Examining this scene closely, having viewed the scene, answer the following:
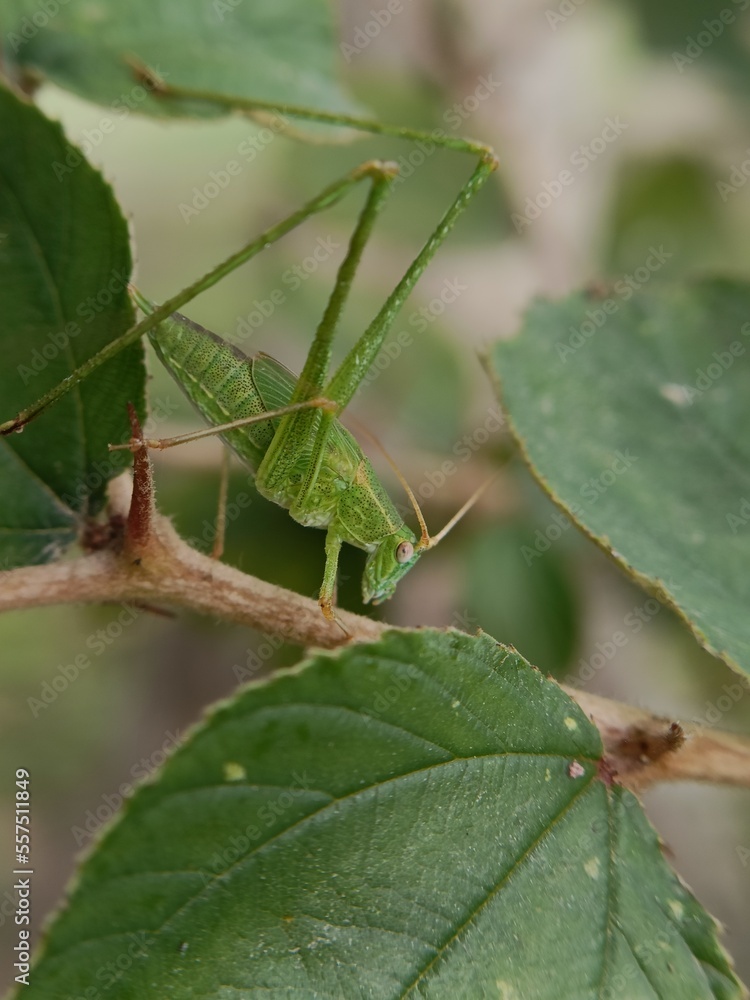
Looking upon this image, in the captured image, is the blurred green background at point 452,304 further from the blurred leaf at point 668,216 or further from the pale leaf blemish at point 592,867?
the pale leaf blemish at point 592,867

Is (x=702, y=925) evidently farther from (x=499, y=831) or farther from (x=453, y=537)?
(x=453, y=537)

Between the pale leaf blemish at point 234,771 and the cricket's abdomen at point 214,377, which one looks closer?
the pale leaf blemish at point 234,771

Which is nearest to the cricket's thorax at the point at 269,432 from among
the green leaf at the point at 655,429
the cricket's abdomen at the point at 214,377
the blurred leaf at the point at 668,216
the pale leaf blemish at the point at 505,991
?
the cricket's abdomen at the point at 214,377

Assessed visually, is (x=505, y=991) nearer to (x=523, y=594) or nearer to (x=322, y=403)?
(x=322, y=403)

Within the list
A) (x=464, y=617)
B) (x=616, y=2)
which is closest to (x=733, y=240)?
(x=616, y=2)

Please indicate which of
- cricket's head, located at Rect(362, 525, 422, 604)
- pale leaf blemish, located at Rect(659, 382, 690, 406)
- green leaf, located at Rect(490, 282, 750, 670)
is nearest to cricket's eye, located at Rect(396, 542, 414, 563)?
cricket's head, located at Rect(362, 525, 422, 604)

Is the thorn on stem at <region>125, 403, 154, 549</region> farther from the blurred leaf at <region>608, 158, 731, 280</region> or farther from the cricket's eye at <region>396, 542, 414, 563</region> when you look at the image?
the blurred leaf at <region>608, 158, 731, 280</region>

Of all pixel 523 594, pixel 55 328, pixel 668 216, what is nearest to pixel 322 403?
pixel 55 328
